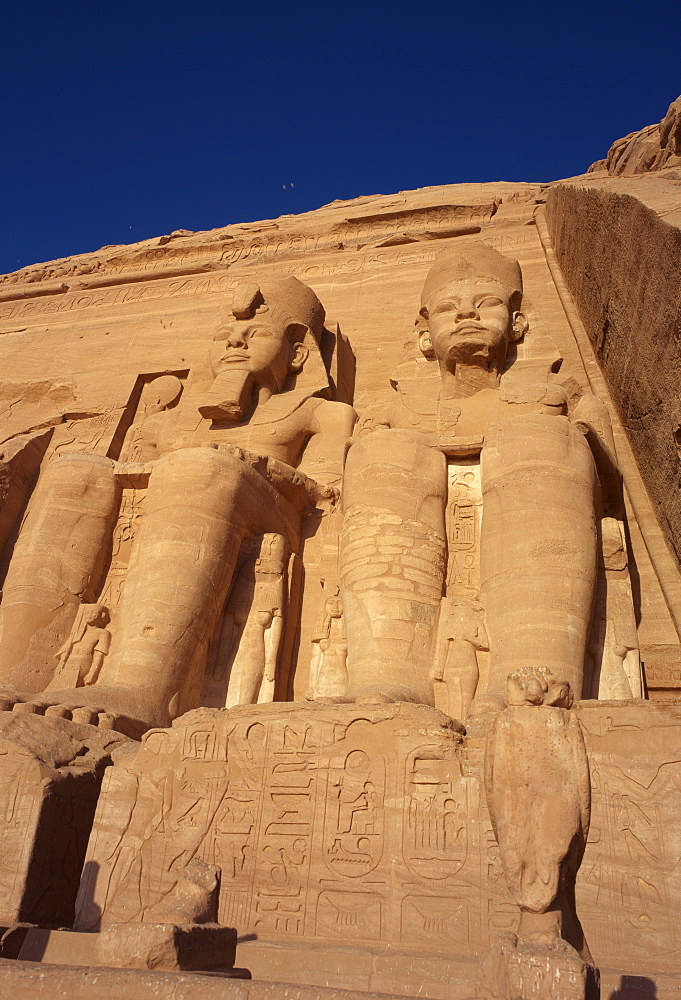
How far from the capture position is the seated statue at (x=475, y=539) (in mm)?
3961

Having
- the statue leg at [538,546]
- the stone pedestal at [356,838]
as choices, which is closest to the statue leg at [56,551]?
the stone pedestal at [356,838]

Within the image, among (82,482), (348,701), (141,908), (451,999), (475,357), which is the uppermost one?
(475,357)

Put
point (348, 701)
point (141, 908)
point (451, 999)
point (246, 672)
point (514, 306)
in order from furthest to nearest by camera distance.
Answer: point (514, 306) < point (246, 672) < point (348, 701) < point (141, 908) < point (451, 999)

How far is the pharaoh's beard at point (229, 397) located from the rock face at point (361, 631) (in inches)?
1.4

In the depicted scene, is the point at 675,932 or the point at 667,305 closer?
the point at 675,932

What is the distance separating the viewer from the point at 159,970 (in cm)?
205

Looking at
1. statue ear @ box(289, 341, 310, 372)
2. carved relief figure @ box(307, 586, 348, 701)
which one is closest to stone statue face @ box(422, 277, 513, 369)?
statue ear @ box(289, 341, 310, 372)

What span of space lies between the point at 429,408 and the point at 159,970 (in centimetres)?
403

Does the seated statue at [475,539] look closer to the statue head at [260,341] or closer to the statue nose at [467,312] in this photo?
the statue nose at [467,312]

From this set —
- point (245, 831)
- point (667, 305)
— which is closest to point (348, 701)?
point (245, 831)

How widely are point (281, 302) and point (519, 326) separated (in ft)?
→ 5.77

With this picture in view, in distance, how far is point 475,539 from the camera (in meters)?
4.71

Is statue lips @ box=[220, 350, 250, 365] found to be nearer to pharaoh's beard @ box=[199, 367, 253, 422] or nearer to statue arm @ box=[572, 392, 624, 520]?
pharaoh's beard @ box=[199, 367, 253, 422]

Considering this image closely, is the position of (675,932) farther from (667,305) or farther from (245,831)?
(667,305)
